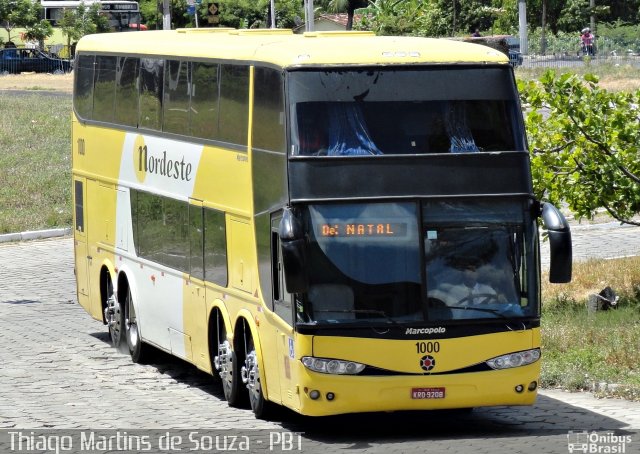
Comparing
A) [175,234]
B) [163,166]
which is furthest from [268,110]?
[163,166]

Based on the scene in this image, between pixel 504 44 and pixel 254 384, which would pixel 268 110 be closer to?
pixel 254 384

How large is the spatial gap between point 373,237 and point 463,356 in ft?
4.17

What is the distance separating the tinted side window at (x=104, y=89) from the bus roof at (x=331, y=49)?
2.44 metres

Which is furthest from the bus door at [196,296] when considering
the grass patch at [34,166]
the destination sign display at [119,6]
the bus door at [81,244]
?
the destination sign display at [119,6]

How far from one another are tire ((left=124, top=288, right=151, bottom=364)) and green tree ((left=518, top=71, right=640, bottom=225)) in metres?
5.94

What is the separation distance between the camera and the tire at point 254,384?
13.4m

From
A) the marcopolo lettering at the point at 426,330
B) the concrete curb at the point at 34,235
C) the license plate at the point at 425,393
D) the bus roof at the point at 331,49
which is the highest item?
the bus roof at the point at 331,49

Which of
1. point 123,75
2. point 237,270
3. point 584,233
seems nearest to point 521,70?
point 584,233

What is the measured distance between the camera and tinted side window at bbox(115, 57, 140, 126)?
17500 millimetres

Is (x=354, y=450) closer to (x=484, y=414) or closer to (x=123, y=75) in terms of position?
(x=484, y=414)

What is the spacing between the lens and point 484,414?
1409 centimetres

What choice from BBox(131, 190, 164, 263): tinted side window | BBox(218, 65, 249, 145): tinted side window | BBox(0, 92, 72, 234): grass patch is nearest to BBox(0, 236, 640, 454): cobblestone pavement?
BBox(131, 190, 164, 263): tinted side window

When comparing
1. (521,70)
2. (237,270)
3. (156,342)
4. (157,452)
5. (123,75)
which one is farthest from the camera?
(521,70)

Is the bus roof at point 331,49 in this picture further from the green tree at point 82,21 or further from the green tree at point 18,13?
the green tree at point 18,13
